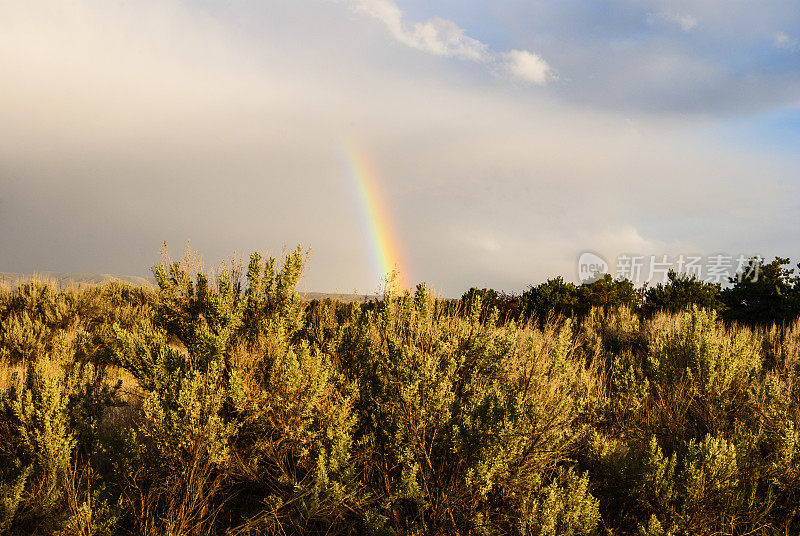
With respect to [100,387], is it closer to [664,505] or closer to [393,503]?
[393,503]

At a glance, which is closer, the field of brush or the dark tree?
the field of brush

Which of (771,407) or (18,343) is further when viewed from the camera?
(18,343)

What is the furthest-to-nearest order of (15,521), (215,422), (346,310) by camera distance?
(346,310) < (215,422) < (15,521)

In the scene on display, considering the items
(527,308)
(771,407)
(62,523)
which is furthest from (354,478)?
(527,308)

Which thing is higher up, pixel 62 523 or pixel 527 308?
Answer: pixel 527 308

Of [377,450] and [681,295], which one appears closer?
[377,450]

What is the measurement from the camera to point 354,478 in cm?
397

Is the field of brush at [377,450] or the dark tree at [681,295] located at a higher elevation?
the dark tree at [681,295]

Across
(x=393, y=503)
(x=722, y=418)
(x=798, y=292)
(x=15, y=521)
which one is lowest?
(x=15, y=521)

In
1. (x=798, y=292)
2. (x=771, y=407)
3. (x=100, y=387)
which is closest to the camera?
(x=771, y=407)

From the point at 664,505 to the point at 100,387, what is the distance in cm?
512

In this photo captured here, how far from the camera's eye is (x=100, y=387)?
5.14m

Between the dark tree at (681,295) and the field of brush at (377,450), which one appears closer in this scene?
the field of brush at (377,450)

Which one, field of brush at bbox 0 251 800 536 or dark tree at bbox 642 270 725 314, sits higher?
dark tree at bbox 642 270 725 314
